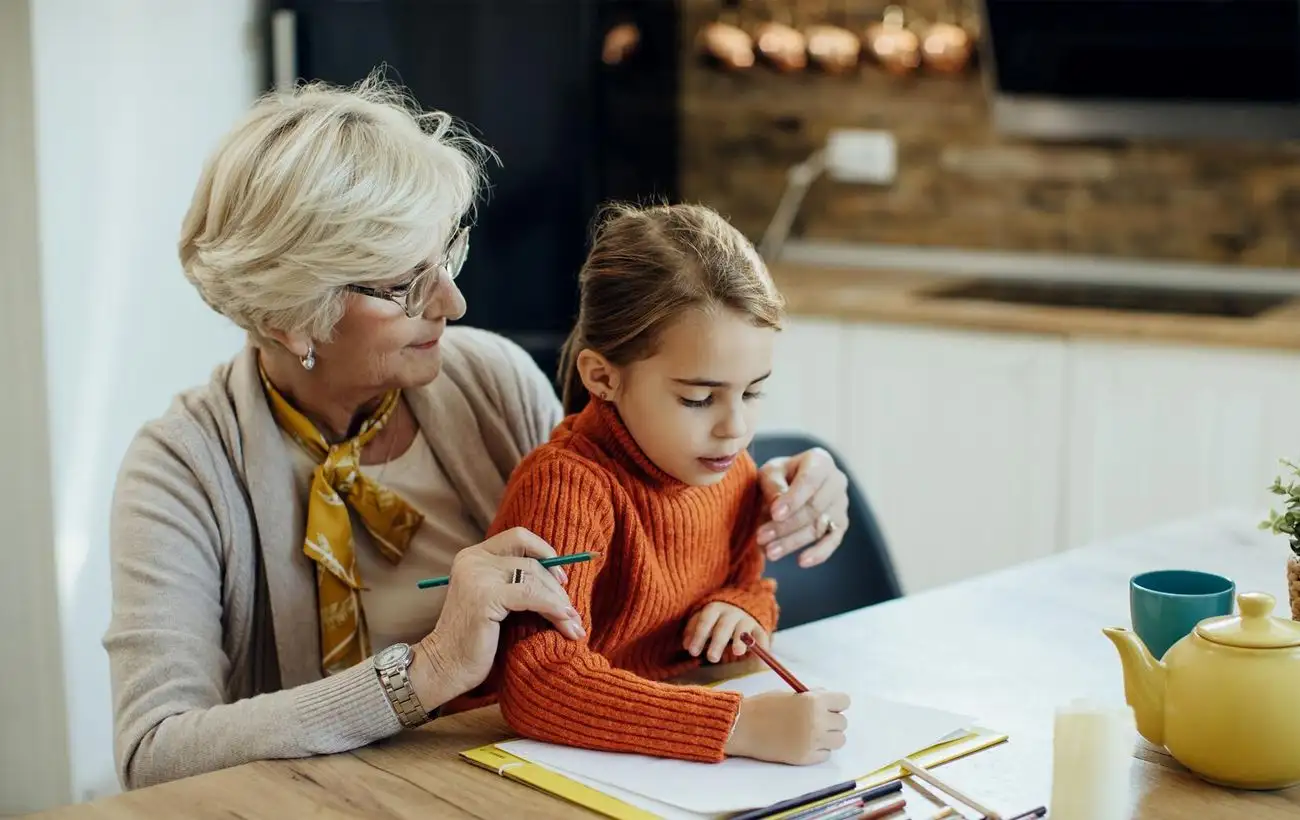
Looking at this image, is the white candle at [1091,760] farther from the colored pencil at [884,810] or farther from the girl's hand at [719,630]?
the girl's hand at [719,630]

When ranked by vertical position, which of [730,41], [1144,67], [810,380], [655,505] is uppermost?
[730,41]

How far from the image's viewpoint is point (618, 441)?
1438 mm

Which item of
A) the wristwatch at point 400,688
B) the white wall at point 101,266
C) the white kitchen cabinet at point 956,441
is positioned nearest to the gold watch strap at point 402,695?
the wristwatch at point 400,688

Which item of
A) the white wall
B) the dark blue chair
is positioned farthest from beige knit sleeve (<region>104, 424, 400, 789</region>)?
the white wall

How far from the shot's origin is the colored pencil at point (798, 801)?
114cm

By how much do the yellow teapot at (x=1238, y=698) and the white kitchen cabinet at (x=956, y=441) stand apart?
1.88 metres

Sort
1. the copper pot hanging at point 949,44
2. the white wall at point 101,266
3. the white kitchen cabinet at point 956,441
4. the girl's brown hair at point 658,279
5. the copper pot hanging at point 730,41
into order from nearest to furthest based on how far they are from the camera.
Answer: the girl's brown hair at point 658,279, the white wall at point 101,266, the white kitchen cabinet at point 956,441, the copper pot hanging at point 949,44, the copper pot hanging at point 730,41

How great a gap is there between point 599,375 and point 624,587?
19 cm

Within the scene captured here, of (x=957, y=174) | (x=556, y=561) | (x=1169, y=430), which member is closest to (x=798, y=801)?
(x=556, y=561)

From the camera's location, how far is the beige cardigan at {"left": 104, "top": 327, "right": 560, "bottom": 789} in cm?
133

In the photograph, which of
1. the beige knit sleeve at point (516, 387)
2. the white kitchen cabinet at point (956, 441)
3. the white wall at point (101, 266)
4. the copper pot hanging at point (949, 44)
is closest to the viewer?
the beige knit sleeve at point (516, 387)

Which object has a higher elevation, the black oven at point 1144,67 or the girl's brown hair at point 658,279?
the black oven at point 1144,67

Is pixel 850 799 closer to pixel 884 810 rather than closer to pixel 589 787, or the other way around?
pixel 884 810

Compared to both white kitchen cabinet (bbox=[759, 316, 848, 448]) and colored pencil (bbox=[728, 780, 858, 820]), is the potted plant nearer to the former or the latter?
colored pencil (bbox=[728, 780, 858, 820])
